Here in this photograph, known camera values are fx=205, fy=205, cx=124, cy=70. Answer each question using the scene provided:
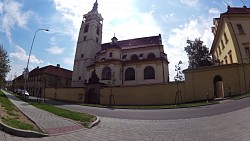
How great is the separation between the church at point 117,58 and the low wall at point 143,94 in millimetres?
4389

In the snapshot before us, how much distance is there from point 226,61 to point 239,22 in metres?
7.12

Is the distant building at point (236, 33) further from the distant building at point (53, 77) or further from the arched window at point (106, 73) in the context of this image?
the distant building at point (53, 77)

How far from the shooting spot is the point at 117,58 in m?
49.9

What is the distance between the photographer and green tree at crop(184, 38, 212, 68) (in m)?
51.0

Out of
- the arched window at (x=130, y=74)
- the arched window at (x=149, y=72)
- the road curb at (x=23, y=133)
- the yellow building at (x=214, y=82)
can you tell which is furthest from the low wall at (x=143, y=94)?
the road curb at (x=23, y=133)

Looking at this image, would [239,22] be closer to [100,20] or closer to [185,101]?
[185,101]

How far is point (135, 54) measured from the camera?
172 feet

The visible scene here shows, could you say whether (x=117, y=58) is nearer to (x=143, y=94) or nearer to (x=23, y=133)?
(x=143, y=94)

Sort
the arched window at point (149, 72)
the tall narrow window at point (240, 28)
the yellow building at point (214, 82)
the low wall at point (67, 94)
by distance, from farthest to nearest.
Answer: the arched window at point (149, 72) < the low wall at point (67, 94) < the tall narrow window at point (240, 28) < the yellow building at point (214, 82)

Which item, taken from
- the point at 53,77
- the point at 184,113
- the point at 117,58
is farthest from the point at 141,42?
the point at 184,113

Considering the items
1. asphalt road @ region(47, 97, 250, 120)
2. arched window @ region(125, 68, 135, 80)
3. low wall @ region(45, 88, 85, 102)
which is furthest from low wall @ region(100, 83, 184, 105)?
arched window @ region(125, 68, 135, 80)

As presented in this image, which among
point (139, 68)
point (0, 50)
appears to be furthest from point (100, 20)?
point (0, 50)

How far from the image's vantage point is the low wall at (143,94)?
98.3ft

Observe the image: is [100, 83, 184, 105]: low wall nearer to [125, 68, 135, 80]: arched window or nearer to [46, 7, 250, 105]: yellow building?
[46, 7, 250, 105]: yellow building
